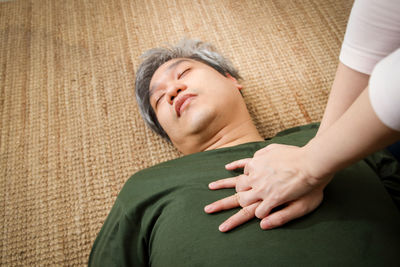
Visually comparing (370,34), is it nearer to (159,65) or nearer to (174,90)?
(174,90)

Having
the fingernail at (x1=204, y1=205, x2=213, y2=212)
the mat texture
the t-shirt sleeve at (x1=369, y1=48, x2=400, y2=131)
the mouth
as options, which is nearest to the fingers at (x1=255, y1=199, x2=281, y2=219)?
the fingernail at (x1=204, y1=205, x2=213, y2=212)

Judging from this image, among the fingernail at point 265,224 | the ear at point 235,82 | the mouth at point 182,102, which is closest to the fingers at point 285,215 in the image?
the fingernail at point 265,224

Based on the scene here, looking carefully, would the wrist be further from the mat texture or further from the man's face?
the mat texture

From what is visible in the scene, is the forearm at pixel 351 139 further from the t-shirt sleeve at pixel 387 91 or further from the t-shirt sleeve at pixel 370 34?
the t-shirt sleeve at pixel 370 34

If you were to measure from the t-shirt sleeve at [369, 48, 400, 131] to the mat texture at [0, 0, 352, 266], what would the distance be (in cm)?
68

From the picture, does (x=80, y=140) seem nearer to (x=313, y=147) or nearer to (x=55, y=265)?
(x=55, y=265)

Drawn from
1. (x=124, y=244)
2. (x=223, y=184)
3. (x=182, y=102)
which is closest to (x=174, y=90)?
(x=182, y=102)

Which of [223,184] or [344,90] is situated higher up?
[344,90]

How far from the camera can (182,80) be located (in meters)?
0.86

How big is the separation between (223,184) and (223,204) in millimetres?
53

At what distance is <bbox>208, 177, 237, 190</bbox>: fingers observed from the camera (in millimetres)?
610

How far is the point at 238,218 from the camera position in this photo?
1.80 ft

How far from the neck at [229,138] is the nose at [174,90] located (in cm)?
15

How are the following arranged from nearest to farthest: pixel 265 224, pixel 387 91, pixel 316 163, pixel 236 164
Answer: pixel 387 91
pixel 316 163
pixel 265 224
pixel 236 164
